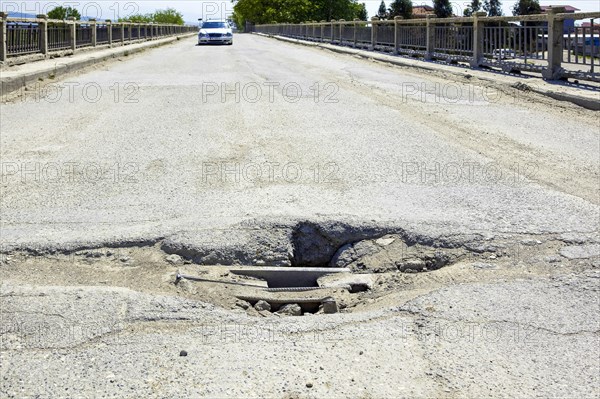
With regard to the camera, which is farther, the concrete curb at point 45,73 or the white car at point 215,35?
the white car at point 215,35

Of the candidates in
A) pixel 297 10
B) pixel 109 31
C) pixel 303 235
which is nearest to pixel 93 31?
pixel 109 31

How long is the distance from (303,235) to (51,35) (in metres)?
20.0

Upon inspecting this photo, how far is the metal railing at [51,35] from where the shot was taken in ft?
61.0

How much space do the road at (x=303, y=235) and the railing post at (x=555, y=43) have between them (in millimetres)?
4271

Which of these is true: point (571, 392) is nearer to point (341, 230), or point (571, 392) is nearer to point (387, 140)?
point (341, 230)

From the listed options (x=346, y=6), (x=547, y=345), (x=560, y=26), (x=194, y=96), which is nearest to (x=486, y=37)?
(x=560, y=26)

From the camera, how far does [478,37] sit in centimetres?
1986

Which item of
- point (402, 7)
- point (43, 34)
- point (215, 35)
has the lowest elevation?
point (43, 34)

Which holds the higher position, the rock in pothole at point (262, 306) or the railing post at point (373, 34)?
the railing post at point (373, 34)

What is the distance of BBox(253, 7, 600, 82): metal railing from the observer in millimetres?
14781

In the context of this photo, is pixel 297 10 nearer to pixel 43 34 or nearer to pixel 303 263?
pixel 43 34

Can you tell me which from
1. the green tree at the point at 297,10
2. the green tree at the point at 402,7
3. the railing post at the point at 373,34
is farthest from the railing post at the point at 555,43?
the green tree at the point at 297,10

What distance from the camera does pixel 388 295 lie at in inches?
172

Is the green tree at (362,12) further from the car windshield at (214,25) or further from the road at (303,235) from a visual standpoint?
the road at (303,235)
